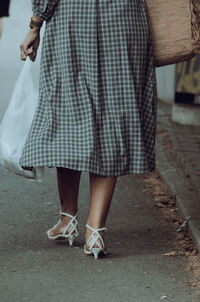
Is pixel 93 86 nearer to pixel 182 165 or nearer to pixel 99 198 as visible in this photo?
pixel 99 198

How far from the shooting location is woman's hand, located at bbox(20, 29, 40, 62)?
401 cm

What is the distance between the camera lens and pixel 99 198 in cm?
409

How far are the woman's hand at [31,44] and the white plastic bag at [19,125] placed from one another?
7.8 inches

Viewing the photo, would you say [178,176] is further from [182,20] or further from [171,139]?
[182,20]

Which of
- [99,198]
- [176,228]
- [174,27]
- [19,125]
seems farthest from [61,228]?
[174,27]

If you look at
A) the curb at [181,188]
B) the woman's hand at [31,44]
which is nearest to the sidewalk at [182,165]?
the curb at [181,188]

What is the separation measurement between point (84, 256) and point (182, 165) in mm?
2528

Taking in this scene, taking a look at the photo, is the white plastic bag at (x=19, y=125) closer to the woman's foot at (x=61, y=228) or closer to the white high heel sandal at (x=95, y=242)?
the woman's foot at (x=61, y=228)

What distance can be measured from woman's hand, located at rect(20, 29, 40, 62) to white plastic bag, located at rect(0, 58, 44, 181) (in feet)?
0.65

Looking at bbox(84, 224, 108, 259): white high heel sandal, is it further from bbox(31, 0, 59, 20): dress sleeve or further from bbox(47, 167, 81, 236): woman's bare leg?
bbox(31, 0, 59, 20): dress sleeve

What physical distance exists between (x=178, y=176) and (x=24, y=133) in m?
2.07

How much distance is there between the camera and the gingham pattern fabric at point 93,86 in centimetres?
387

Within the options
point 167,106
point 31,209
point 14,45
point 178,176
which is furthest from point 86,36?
point 14,45

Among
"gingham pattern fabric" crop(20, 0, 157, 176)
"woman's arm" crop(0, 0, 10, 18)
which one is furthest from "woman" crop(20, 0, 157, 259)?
"woman's arm" crop(0, 0, 10, 18)
